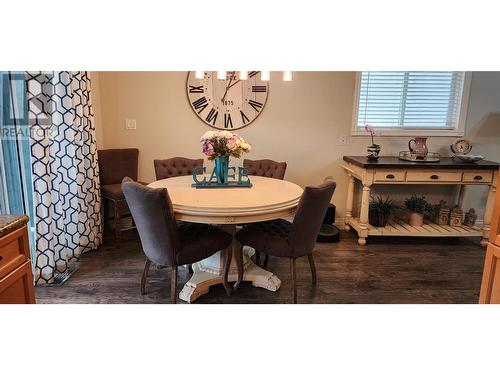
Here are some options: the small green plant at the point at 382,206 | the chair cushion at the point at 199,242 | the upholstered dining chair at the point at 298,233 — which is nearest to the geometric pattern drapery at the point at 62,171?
the chair cushion at the point at 199,242

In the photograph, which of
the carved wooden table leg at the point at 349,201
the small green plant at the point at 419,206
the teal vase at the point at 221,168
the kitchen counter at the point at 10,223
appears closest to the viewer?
the kitchen counter at the point at 10,223

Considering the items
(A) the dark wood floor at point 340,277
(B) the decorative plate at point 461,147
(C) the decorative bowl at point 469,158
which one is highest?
(B) the decorative plate at point 461,147

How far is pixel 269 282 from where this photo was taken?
235 cm

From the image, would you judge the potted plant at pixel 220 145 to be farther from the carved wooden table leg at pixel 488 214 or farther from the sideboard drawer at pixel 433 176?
the carved wooden table leg at pixel 488 214

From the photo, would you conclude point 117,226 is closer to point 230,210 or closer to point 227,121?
point 227,121

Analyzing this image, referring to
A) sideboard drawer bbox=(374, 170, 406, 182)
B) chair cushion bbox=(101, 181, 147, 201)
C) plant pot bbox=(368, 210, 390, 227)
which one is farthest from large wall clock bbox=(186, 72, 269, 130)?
plant pot bbox=(368, 210, 390, 227)

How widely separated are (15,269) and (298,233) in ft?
4.83

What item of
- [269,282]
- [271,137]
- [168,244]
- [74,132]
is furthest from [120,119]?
[269,282]

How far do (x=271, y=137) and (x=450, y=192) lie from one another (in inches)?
86.5

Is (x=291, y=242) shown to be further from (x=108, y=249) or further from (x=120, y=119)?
A: (x=120, y=119)

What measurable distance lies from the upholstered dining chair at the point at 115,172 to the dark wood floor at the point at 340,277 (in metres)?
0.35

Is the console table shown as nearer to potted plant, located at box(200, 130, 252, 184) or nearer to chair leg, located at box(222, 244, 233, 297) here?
potted plant, located at box(200, 130, 252, 184)

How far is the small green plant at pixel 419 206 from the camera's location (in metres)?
3.47

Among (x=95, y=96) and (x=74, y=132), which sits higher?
(x=95, y=96)
